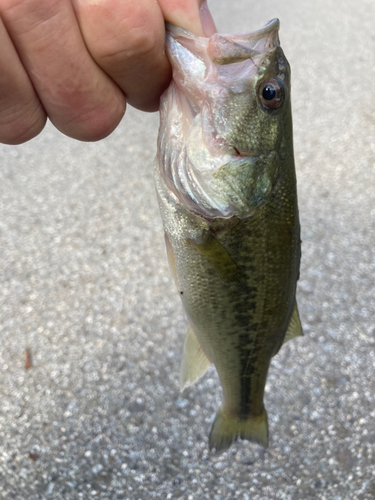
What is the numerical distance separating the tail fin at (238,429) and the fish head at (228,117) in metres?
0.68

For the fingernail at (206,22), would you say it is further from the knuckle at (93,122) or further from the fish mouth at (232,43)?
the knuckle at (93,122)

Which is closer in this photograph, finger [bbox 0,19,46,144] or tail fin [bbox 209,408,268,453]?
finger [bbox 0,19,46,144]

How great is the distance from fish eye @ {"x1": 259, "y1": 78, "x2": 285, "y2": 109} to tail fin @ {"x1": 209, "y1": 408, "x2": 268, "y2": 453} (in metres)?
0.88

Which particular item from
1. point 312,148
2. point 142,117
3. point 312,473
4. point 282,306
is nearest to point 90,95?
point 282,306

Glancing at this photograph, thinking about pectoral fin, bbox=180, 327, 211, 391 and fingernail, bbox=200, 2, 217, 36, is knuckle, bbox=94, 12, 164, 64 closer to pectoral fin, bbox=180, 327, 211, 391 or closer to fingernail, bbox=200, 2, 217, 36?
fingernail, bbox=200, 2, 217, 36

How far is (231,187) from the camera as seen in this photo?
2.87 ft

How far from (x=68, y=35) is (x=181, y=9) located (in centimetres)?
20

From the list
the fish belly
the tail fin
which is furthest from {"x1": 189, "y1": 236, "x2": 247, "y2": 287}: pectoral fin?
the tail fin

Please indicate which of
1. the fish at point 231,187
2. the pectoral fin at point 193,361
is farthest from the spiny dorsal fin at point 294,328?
the pectoral fin at point 193,361

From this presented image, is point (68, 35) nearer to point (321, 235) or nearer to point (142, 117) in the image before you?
point (321, 235)

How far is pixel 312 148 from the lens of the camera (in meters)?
2.62

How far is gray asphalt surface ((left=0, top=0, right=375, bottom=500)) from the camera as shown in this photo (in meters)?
1.41

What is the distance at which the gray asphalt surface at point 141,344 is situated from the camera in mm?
1411

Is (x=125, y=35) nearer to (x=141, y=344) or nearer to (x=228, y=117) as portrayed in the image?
(x=228, y=117)
